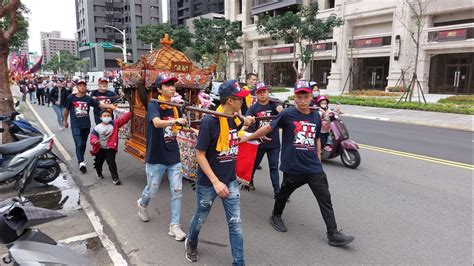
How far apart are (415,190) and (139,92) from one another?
4792 mm

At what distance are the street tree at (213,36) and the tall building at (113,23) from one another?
155ft

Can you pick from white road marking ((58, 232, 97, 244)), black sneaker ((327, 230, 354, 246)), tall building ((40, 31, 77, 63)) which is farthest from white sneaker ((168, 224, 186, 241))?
tall building ((40, 31, 77, 63))

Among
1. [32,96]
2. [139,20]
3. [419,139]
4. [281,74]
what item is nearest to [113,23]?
[139,20]

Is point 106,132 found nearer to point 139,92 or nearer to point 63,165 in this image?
point 139,92

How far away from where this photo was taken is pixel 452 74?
89.8ft

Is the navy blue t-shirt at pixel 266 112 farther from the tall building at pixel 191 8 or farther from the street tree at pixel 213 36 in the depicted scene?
the tall building at pixel 191 8

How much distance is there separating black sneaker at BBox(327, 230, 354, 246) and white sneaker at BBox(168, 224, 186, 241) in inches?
Result: 64.4

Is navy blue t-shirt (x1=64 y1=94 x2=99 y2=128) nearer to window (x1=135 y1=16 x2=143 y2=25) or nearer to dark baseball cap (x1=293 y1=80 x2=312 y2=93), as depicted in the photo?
dark baseball cap (x1=293 y1=80 x2=312 y2=93)

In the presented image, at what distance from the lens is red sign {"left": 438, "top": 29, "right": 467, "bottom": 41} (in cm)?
2405

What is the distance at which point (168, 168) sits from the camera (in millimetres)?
4219

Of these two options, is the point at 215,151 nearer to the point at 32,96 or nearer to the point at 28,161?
the point at 28,161

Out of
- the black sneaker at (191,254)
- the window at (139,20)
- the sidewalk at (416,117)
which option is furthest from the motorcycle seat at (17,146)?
Answer: the window at (139,20)

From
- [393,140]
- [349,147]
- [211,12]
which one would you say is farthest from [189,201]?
[211,12]

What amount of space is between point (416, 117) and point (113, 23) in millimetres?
84737
